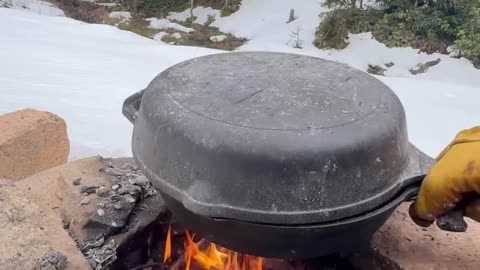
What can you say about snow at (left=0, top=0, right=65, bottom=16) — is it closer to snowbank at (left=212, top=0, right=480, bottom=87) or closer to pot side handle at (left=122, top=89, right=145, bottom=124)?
snowbank at (left=212, top=0, right=480, bottom=87)

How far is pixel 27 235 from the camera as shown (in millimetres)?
1432

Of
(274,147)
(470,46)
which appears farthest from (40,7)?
Answer: (274,147)

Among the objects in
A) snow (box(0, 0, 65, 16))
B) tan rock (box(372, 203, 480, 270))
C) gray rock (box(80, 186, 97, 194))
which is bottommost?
snow (box(0, 0, 65, 16))

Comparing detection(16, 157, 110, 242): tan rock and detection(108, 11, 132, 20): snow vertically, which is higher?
detection(16, 157, 110, 242): tan rock

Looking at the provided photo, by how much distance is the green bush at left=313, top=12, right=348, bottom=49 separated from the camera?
850cm

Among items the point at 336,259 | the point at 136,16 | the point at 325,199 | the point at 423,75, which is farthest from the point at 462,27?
the point at 325,199

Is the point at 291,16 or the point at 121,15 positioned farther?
the point at 121,15

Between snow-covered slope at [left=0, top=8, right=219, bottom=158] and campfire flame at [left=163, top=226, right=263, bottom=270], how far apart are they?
1307mm

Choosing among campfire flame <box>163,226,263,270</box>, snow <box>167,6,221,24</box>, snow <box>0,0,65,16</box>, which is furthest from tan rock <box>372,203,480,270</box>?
snow <box>167,6,221,24</box>

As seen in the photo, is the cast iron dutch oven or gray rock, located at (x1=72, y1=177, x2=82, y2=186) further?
gray rock, located at (x1=72, y1=177, x2=82, y2=186)

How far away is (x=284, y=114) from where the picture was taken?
1260 millimetres

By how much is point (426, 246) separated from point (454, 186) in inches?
19.8

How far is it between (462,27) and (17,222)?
779cm

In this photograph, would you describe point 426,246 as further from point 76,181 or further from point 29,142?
point 29,142
